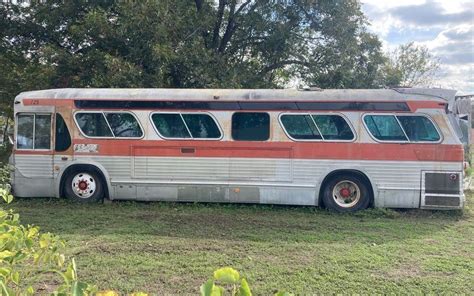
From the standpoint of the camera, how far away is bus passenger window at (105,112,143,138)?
338 inches

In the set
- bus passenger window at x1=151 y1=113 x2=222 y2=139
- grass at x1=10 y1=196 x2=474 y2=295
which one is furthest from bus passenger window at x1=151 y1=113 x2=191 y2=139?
grass at x1=10 y1=196 x2=474 y2=295

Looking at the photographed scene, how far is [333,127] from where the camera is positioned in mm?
8211

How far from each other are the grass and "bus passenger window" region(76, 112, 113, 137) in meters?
1.53

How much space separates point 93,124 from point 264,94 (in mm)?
3676

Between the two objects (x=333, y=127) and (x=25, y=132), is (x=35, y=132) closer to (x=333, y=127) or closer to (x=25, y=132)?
(x=25, y=132)

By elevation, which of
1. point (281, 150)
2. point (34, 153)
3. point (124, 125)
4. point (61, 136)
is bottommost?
point (34, 153)

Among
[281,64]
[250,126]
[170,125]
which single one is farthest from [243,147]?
[281,64]

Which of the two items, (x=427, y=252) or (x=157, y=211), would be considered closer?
(x=427, y=252)

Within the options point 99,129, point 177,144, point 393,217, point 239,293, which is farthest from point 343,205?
point 239,293

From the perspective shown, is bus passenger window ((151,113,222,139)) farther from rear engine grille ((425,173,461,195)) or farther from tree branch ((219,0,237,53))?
tree branch ((219,0,237,53))

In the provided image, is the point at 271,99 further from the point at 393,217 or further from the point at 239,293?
the point at 239,293

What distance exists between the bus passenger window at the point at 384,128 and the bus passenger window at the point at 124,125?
15.4 feet

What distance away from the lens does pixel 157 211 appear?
26.4 feet

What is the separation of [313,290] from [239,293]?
2.91m
